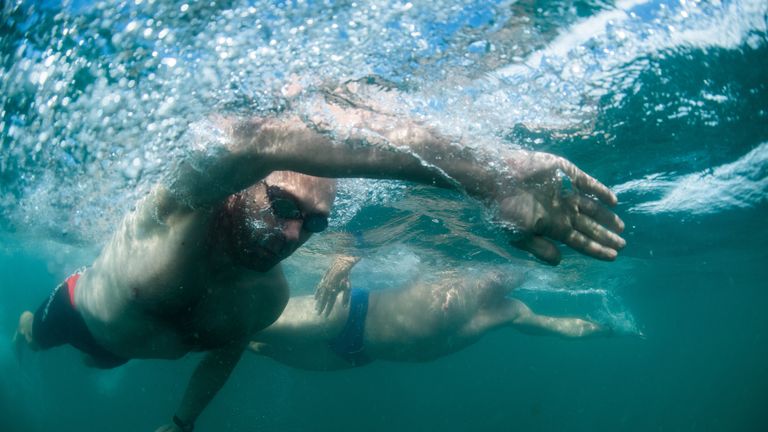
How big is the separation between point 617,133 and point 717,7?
265 cm

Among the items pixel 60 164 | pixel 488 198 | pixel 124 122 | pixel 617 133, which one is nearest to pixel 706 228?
pixel 617 133

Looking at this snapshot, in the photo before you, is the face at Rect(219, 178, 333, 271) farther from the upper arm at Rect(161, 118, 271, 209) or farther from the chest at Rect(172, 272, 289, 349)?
the chest at Rect(172, 272, 289, 349)

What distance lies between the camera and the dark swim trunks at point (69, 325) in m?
4.94

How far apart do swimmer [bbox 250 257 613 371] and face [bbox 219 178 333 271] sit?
18.9ft

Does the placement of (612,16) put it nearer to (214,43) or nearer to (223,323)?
(214,43)

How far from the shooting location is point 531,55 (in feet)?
14.9

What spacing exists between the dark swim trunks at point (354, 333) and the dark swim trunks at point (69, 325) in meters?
4.71

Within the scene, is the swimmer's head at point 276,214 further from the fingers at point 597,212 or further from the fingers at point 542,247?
the fingers at point 597,212

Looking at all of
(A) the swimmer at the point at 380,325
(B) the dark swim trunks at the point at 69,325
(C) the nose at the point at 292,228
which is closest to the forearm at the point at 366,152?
(C) the nose at the point at 292,228

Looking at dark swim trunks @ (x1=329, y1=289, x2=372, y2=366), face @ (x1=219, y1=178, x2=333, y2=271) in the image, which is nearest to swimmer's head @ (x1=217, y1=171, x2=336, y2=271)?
face @ (x1=219, y1=178, x2=333, y2=271)

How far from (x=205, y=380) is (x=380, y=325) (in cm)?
524

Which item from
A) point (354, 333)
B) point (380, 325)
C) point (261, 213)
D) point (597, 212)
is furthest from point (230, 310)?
point (380, 325)

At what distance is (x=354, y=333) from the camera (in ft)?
30.2

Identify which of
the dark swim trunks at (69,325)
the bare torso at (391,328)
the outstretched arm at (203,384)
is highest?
the dark swim trunks at (69,325)
